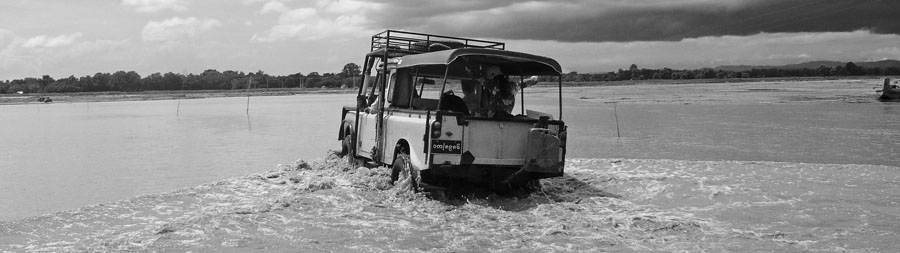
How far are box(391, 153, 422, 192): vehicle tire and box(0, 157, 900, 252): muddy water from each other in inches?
5.6

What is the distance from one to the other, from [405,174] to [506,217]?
6.13 ft

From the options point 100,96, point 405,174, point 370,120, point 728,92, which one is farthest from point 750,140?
point 100,96

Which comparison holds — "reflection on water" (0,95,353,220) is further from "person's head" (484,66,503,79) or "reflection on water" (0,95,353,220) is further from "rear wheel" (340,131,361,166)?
"person's head" (484,66,503,79)

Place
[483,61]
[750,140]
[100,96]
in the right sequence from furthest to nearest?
[100,96] < [750,140] < [483,61]

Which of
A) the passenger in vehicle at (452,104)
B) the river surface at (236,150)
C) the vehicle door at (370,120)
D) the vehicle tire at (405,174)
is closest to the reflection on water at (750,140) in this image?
the river surface at (236,150)

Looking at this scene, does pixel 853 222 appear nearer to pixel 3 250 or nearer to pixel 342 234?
pixel 342 234

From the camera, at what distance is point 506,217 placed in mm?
8625

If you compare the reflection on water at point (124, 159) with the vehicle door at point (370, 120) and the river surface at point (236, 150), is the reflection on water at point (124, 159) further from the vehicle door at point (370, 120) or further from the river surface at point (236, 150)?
the vehicle door at point (370, 120)

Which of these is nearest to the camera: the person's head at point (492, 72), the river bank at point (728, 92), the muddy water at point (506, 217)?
the muddy water at point (506, 217)

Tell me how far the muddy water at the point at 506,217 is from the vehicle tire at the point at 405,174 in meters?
0.14

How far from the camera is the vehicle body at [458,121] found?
9172 mm

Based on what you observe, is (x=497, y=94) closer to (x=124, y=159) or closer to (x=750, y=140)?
(x=124, y=159)

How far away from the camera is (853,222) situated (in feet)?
26.8

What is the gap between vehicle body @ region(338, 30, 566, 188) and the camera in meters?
9.17
